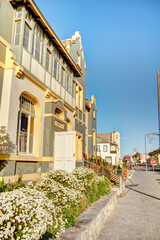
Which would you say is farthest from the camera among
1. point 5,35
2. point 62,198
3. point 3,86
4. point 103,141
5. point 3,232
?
point 103,141

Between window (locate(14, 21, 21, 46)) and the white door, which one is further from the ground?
window (locate(14, 21, 21, 46))

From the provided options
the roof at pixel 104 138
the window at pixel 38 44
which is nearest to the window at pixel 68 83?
the window at pixel 38 44

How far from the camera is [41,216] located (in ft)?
9.36

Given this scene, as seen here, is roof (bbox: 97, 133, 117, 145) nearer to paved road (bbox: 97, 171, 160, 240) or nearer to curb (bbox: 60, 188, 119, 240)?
paved road (bbox: 97, 171, 160, 240)

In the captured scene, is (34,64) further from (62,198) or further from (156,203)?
(156,203)

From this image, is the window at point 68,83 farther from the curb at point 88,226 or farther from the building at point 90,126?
the curb at point 88,226

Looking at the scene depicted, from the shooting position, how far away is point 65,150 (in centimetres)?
998

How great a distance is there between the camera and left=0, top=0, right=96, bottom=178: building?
24.2 ft

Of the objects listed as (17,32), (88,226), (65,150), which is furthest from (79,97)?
(88,226)

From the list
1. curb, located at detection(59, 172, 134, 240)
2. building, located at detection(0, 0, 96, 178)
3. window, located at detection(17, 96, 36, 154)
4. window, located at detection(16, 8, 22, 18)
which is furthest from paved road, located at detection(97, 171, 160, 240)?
window, located at detection(16, 8, 22, 18)

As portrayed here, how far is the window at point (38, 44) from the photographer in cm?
920

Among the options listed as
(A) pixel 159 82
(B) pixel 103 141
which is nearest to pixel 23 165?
(A) pixel 159 82

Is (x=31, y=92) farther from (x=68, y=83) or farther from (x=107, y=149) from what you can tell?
(x=107, y=149)

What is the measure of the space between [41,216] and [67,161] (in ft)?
22.9
